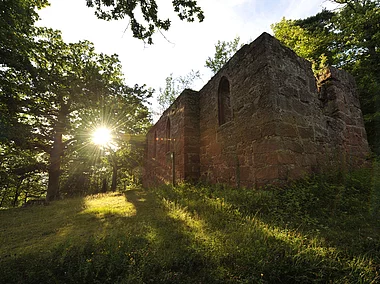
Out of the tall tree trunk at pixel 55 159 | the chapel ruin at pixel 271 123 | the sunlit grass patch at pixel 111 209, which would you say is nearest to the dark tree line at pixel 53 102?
the tall tree trunk at pixel 55 159

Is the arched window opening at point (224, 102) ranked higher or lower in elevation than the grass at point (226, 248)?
higher

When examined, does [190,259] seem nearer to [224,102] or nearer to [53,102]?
[224,102]

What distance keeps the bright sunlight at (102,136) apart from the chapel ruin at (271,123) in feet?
27.5

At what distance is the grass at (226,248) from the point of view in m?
1.89

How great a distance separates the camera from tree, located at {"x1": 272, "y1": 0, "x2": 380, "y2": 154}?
8578 mm

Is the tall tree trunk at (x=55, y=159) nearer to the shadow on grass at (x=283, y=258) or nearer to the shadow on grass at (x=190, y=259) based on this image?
the shadow on grass at (x=190, y=259)

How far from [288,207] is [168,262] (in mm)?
2566

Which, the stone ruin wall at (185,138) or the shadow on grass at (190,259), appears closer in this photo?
the shadow on grass at (190,259)

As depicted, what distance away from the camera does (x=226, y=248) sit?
7.45 ft

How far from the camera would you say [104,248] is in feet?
7.93

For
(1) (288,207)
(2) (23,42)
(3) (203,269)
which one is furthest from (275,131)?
(2) (23,42)

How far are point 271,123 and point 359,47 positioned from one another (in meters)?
10.1

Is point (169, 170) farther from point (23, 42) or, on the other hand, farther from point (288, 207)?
point (23, 42)

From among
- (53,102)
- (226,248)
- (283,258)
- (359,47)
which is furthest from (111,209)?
(359,47)
